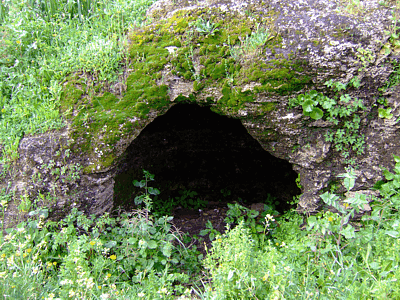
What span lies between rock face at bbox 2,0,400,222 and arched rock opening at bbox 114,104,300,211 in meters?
1.05

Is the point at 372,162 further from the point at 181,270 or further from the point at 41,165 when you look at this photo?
the point at 41,165

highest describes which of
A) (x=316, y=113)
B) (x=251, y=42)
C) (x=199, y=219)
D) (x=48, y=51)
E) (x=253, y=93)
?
(x=251, y=42)

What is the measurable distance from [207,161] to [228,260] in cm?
310

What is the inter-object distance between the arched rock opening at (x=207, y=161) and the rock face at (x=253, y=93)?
105 centimetres

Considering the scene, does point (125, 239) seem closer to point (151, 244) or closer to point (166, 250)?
point (151, 244)

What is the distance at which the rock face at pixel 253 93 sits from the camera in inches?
111

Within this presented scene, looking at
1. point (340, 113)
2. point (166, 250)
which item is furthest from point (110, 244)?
point (340, 113)

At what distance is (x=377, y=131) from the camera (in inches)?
115

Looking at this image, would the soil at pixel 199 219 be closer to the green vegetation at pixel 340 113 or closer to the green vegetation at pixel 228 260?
the green vegetation at pixel 228 260

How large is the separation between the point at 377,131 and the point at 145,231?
2726mm

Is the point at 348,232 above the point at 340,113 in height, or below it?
below

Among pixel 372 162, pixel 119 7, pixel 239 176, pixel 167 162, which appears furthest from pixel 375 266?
pixel 119 7

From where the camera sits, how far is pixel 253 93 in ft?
10.00

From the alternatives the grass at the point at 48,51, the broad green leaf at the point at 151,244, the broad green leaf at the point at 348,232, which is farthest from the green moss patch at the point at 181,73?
the broad green leaf at the point at 348,232
